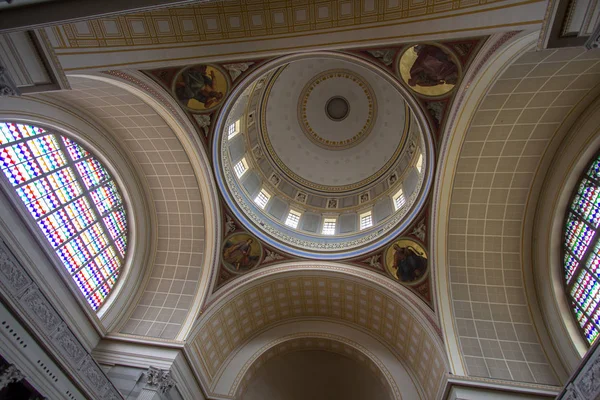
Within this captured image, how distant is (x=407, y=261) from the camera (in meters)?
16.4

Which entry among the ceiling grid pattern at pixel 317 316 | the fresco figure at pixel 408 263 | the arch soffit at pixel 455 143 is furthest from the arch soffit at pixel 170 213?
the arch soffit at pixel 455 143

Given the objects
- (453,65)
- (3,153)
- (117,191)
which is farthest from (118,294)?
(453,65)

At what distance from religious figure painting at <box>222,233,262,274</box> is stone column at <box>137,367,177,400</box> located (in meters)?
5.31

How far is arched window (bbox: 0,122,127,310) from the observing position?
38.6ft

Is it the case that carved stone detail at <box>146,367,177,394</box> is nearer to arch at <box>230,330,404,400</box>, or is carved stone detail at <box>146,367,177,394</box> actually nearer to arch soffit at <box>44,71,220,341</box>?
arch soffit at <box>44,71,220,341</box>

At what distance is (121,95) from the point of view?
12.6 m

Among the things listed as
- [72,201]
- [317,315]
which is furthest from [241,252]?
[72,201]

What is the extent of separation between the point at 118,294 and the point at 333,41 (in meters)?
13.6

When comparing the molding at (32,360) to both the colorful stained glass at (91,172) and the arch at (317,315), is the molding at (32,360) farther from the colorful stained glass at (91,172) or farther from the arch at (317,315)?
the colorful stained glass at (91,172)

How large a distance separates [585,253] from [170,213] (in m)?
16.5

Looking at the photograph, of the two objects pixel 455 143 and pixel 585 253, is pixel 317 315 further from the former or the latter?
pixel 585 253

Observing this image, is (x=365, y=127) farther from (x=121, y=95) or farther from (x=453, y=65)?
(x=121, y=95)

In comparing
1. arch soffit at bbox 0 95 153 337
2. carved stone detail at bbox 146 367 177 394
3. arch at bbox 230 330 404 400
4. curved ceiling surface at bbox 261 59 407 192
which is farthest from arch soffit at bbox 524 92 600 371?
arch soffit at bbox 0 95 153 337

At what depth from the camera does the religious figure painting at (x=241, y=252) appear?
1739 centimetres
